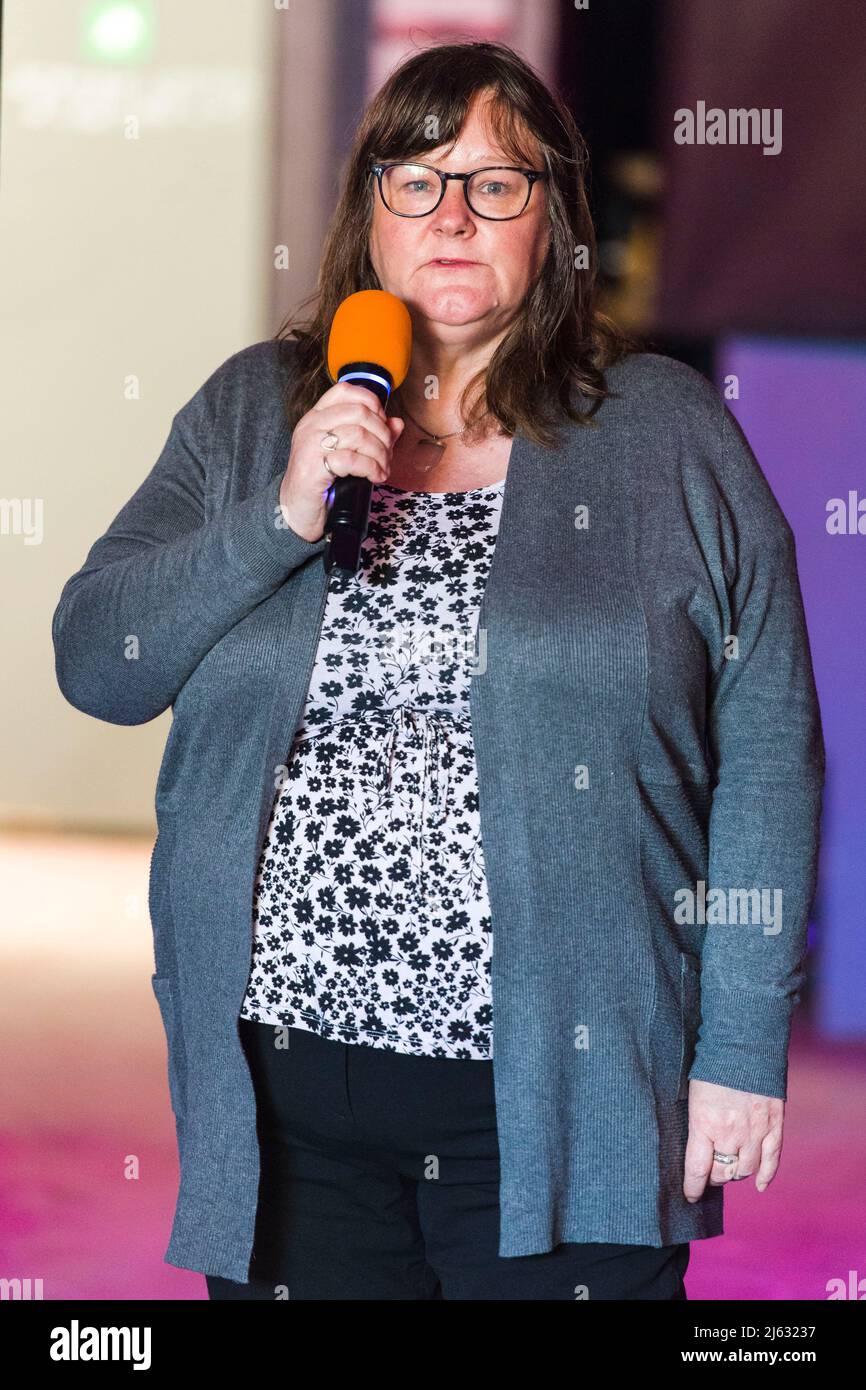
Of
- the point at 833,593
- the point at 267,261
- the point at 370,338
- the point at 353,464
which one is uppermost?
the point at 267,261

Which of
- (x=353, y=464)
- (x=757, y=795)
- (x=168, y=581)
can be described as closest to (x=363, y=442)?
(x=353, y=464)

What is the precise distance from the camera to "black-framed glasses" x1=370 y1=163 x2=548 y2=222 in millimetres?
1437

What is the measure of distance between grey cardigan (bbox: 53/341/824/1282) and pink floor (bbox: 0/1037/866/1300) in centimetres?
126

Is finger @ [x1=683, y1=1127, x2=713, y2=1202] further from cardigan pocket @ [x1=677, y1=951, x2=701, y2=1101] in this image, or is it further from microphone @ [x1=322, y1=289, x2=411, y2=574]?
microphone @ [x1=322, y1=289, x2=411, y2=574]

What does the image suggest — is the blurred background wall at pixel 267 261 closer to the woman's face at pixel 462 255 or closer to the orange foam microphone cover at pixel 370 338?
the woman's face at pixel 462 255

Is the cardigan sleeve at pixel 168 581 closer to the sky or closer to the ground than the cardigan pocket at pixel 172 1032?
closer to the sky

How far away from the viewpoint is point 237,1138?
1352 mm

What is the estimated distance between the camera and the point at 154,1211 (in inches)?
108

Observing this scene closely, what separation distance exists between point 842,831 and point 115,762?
189 cm

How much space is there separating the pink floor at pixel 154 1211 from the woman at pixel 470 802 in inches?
48.9

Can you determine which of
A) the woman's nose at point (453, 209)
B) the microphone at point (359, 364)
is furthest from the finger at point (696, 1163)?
the woman's nose at point (453, 209)

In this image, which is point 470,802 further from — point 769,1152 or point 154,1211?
point 154,1211

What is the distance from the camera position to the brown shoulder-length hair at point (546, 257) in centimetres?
145

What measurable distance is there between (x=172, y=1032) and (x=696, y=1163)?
0.49 meters
